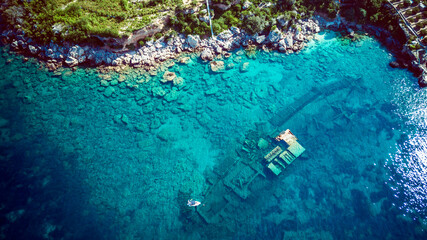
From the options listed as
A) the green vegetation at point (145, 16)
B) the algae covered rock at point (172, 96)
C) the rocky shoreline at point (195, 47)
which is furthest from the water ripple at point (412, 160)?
the algae covered rock at point (172, 96)

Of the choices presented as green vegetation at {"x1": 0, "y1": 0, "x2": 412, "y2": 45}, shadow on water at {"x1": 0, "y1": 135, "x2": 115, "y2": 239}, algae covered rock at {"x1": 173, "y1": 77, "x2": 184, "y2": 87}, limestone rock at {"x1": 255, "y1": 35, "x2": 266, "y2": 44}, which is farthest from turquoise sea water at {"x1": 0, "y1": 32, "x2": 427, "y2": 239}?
green vegetation at {"x1": 0, "y1": 0, "x2": 412, "y2": 45}

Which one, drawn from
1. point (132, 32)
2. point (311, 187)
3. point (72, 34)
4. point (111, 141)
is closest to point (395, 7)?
point (311, 187)

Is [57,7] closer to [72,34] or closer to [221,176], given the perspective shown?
[72,34]


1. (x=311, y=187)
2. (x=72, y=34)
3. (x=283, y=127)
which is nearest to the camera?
(x=311, y=187)

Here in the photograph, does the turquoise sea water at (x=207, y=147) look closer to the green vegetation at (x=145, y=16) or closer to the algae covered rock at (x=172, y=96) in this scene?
the algae covered rock at (x=172, y=96)

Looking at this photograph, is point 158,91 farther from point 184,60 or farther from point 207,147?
point 207,147

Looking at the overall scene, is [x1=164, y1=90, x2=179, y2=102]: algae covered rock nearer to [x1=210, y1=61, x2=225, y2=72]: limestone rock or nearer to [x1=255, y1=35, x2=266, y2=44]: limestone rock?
[x1=210, y1=61, x2=225, y2=72]: limestone rock

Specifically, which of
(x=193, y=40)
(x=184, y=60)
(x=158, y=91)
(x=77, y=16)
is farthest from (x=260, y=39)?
(x=77, y=16)
